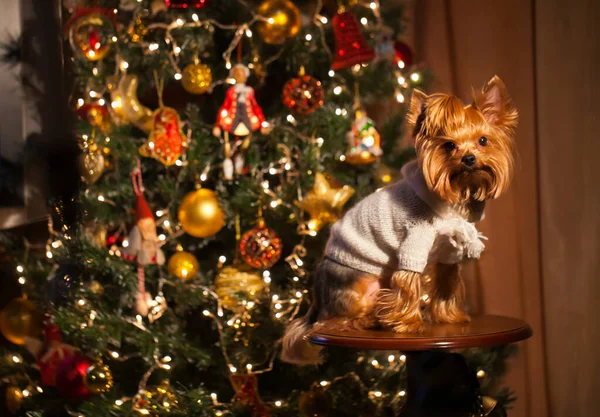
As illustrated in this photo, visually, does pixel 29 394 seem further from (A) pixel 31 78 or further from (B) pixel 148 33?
(A) pixel 31 78

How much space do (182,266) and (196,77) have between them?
0.59 m

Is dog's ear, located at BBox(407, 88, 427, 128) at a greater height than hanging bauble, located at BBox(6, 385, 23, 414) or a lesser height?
greater

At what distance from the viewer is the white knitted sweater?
53.7 inches

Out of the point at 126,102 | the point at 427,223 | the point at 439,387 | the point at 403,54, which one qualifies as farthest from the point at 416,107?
the point at 126,102

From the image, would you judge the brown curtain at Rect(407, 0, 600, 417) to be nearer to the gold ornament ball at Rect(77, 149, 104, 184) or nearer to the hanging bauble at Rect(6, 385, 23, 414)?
the gold ornament ball at Rect(77, 149, 104, 184)

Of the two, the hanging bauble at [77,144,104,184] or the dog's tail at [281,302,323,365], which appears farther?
the hanging bauble at [77,144,104,184]

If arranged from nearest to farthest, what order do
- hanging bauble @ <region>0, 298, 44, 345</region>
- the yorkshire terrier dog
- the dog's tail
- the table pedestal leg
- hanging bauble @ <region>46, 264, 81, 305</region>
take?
the yorkshire terrier dog → the table pedestal leg → the dog's tail → hanging bauble @ <region>46, 264, 81, 305</region> → hanging bauble @ <region>0, 298, 44, 345</region>

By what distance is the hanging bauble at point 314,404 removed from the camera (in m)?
2.03

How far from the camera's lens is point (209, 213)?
211 cm

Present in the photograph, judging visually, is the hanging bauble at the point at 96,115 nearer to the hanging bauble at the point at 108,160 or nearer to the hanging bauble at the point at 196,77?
the hanging bauble at the point at 108,160

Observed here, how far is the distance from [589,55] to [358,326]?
4.09 ft

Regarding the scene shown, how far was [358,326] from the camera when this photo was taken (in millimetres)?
1433

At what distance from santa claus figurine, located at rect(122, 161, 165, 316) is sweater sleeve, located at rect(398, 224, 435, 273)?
932 mm

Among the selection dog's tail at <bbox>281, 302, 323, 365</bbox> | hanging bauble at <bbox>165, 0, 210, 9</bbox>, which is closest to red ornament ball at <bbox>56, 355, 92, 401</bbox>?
dog's tail at <bbox>281, 302, 323, 365</bbox>
